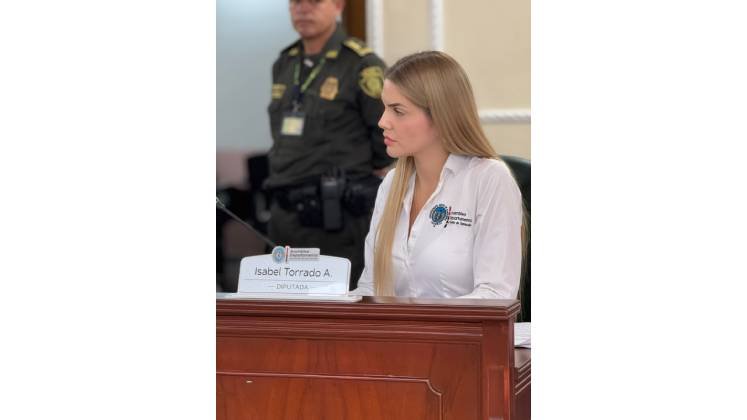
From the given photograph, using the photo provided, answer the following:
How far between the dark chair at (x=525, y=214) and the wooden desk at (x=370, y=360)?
67 centimetres

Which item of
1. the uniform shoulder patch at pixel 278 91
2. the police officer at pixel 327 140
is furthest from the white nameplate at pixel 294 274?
the uniform shoulder patch at pixel 278 91

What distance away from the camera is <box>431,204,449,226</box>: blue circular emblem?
2.40m

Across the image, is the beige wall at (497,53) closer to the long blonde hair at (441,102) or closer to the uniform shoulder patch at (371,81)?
the uniform shoulder patch at (371,81)

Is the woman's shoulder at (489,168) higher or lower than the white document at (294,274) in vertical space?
higher

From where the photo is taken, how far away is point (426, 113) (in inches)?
97.7

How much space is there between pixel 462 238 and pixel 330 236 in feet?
Answer: 4.37

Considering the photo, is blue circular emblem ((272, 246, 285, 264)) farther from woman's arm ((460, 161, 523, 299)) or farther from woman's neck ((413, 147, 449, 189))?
woman's neck ((413, 147, 449, 189))

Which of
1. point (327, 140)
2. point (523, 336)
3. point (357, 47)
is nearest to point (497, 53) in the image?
point (357, 47)

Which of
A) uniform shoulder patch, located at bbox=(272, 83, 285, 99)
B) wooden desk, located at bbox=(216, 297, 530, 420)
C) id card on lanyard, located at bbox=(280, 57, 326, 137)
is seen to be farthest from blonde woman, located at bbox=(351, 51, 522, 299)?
uniform shoulder patch, located at bbox=(272, 83, 285, 99)

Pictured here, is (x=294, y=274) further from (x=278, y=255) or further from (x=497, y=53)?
(x=497, y=53)

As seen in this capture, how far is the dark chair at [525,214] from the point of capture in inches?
94.8
